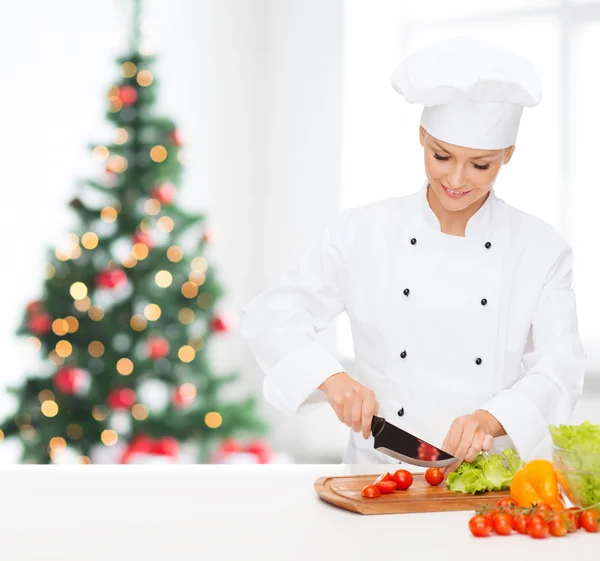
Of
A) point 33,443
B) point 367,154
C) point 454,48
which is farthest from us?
point 367,154

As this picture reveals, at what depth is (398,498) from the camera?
1.32 meters

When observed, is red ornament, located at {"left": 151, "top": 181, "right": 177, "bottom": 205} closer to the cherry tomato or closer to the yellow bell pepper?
the cherry tomato

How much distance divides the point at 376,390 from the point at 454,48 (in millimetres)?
738

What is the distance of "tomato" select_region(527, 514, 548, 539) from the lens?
44.3 inches

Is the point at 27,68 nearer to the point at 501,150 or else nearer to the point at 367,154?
the point at 367,154

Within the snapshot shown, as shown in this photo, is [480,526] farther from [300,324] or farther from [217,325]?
[217,325]

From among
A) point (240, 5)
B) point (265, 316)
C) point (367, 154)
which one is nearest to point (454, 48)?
point (265, 316)

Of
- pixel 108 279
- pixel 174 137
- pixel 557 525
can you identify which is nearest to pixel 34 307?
pixel 108 279

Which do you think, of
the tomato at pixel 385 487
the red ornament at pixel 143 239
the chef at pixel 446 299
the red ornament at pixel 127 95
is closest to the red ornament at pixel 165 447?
the red ornament at pixel 143 239

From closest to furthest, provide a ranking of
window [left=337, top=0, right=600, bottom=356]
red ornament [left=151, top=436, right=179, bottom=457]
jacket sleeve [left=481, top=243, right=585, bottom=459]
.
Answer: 1. jacket sleeve [left=481, top=243, right=585, bottom=459]
2. red ornament [left=151, top=436, right=179, bottom=457]
3. window [left=337, top=0, right=600, bottom=356]

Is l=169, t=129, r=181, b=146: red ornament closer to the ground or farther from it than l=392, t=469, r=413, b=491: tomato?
farther from it

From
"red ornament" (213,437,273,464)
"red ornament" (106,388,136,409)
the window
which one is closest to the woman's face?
"red ornament" (106,388,136,409)

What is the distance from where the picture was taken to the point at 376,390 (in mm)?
1805

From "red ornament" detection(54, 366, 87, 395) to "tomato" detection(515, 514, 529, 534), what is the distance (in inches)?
95.9
